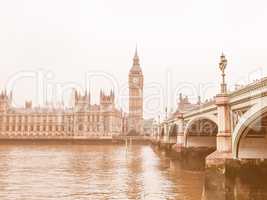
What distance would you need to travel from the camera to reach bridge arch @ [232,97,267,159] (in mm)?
13688

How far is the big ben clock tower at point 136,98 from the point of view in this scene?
383ft

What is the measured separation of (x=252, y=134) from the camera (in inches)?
720

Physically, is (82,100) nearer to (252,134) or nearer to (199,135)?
(199,135)

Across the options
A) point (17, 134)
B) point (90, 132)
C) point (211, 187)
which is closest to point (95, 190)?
point (211, 187)

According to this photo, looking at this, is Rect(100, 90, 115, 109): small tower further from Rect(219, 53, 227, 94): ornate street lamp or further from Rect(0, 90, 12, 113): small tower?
Rect(219, 53, 227, 94): ornate street lamp

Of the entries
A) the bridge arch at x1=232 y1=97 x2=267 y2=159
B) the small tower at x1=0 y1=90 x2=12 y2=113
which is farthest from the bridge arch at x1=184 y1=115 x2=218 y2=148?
the small tower at x1=0 y1=90 x2=12 y2=113

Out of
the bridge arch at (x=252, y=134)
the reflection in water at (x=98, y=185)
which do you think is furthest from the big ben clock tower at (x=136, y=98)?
the bridge arch at (x=252, y=134)

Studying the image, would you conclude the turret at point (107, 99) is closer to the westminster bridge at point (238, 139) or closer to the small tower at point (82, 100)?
the small tower at point (82, 100)

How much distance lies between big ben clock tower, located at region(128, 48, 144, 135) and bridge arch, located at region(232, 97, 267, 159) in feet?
296

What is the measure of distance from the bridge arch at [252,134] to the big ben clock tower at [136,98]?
296ft

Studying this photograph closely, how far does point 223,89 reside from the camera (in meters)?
17.7

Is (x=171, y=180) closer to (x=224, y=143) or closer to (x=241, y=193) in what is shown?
(x=224, y=143)

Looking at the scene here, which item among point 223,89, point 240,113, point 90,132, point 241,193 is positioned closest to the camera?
point 241,193

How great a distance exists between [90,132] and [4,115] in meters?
23.9
